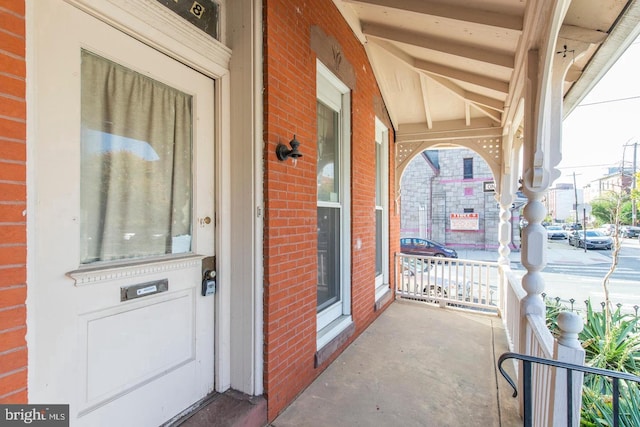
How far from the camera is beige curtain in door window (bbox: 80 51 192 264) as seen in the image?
1.28 meters

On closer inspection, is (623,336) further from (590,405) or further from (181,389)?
(181,389)

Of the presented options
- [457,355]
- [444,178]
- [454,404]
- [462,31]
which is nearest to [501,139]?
[462,31]

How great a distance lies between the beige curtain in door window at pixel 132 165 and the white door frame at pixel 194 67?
181 millimetres

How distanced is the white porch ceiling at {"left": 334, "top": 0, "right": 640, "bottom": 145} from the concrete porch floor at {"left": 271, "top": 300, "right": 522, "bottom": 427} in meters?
2.48

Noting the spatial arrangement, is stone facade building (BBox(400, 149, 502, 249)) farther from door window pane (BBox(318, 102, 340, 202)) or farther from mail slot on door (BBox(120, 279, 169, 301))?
mail slot on door (BBox(120, 279, 169, 301))

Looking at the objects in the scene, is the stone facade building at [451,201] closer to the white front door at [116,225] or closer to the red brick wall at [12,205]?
the white front door at [116,225]

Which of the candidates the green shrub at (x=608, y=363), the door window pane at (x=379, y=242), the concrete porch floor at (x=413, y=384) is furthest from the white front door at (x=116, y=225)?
the door window pane at (x=379, y=242)

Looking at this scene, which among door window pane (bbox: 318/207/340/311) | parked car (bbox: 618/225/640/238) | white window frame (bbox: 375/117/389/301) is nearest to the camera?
door window pane (bbox: 318/207/340/311)

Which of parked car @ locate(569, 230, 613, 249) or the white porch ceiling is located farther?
parked car @ locate(569, 230, 613, 249)

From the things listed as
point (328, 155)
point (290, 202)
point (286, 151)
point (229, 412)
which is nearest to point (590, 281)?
point (328, 155)

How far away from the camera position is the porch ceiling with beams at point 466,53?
6.16 feet

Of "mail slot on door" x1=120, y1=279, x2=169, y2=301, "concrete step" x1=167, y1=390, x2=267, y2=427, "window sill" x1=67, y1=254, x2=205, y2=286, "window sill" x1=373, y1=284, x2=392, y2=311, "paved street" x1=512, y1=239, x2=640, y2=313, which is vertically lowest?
"paved street" x1=512, y1=239, x2=640, y2=313

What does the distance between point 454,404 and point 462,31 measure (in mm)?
3063
